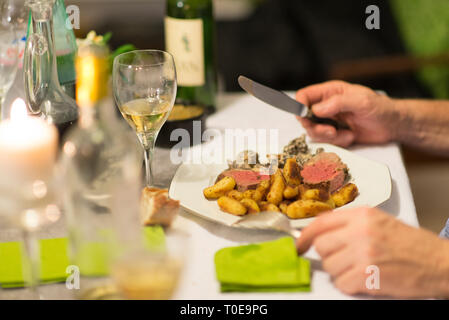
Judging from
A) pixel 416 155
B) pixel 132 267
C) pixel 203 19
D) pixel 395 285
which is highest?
pixel 203 19

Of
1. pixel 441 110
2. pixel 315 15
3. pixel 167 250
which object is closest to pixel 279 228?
pixel 167 250

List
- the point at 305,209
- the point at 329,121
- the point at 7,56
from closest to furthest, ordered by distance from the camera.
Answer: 1. the point at 305,209
2. the point at 7,56
3. the point at 329,121

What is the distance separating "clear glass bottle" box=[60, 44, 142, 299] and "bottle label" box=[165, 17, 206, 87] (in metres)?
0.78

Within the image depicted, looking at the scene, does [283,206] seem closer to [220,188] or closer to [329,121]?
[220,188]

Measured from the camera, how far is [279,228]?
0.86 metres

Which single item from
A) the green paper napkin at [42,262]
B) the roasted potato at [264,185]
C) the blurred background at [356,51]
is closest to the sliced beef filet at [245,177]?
the roasted potato at [264,185]

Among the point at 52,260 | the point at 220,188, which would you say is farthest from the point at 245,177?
the point at 52,260

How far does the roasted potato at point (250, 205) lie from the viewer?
919mm

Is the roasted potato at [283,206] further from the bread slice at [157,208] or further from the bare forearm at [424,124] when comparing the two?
the bare forearm at [424,124]

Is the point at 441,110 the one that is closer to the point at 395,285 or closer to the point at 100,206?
the point at 395,285

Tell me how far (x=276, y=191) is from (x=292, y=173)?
7cm

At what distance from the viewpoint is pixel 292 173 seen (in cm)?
100

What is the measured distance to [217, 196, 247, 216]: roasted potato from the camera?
920mm

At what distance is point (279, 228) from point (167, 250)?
286 mm
